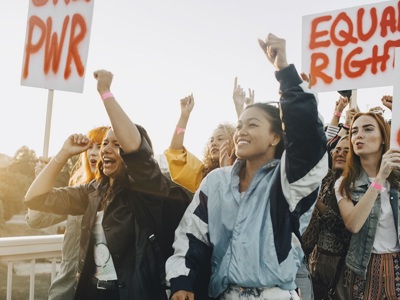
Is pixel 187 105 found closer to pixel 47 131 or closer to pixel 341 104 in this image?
pixel 47 131

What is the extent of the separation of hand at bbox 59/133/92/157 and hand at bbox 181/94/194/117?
988 millimetres

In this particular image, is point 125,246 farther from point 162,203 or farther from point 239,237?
point 239,237

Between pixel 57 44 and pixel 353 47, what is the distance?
8.02ft

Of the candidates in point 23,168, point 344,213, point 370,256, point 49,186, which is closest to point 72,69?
point 49,186

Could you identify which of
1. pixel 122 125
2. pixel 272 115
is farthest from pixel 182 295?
pixel 272 115

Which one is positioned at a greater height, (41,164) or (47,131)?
(47,131)

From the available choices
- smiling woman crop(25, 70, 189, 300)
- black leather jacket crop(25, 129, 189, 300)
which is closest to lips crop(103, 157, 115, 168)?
smiling woman crop(25, 70, 189, 300)

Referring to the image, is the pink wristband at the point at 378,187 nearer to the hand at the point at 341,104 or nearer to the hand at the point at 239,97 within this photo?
the hand at the point at 239,97

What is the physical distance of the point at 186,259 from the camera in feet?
6.55

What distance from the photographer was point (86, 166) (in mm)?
2992

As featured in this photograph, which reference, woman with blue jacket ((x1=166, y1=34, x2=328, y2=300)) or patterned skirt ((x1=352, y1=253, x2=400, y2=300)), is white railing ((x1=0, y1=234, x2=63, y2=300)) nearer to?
woman with blue jacket ((x1=166, y1=34, x2=328, y2=300))

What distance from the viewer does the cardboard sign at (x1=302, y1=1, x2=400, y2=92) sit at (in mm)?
3704

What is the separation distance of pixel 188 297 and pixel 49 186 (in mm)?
1027

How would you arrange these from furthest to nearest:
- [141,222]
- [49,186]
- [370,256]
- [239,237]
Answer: [370,256] < [49,186] < [141,222] < [239,237]
